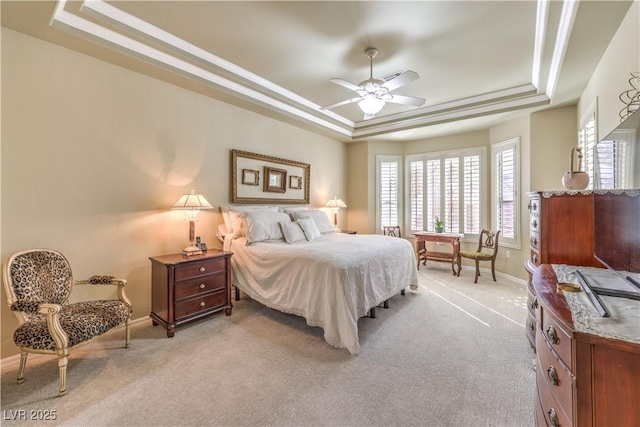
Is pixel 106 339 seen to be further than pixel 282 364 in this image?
Yes

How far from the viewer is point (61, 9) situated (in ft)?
7.37

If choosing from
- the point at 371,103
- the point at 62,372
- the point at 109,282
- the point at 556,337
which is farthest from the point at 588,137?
the point at 62,372

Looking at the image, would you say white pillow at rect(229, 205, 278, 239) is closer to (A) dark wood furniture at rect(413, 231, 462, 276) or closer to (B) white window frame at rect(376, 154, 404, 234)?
(B) white window frame at rect(376, 154, 404, 234)

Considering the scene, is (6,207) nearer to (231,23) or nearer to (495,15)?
(231,23)

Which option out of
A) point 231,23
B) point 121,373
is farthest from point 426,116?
point 121,373

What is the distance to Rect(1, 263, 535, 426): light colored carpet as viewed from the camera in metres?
1.72

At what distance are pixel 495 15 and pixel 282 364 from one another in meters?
3.66

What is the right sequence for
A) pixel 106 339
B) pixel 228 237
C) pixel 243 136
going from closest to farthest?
pixel 106 339 < pixel 228 237 < pixel 243 136

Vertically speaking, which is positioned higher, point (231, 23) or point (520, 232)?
point (231, 23)

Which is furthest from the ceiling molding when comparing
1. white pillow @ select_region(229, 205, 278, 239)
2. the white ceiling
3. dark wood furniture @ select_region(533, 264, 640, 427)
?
dark wood furniture @ select_region(533, 264, 640, 427)

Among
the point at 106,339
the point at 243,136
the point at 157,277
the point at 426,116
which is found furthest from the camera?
the point at 426,116

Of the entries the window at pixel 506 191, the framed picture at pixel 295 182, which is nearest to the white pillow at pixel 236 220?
the framed picture at pixel 295 182

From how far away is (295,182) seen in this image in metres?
5.07

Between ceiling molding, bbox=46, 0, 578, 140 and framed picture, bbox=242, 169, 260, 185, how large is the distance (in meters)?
1.02
